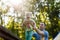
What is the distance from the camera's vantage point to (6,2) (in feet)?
49.1

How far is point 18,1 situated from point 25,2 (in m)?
0.82

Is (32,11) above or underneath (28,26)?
underneath

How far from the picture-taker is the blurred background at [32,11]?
13320mm

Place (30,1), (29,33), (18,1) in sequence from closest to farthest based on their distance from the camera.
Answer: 1. (29,33)
2. (18,1)
3. (30,1)

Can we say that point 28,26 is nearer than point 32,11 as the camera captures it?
Yes

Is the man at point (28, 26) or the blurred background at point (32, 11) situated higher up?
the man at point (28, 26)

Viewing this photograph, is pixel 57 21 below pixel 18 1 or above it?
below

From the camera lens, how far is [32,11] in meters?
13.7

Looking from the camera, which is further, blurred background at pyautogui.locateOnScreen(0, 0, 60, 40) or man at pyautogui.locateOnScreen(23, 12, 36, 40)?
blurred background at pyautogui.locateOnScreen(0, 0, 60, 40)

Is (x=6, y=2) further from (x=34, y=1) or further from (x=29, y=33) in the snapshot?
(x=29, y=33)

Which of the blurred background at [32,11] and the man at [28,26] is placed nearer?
the man at [28,26]

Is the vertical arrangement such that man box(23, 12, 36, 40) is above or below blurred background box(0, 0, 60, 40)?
above

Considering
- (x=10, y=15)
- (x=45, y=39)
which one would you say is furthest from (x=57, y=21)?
(x=45, y=39)

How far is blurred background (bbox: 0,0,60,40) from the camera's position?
43.7 ft
